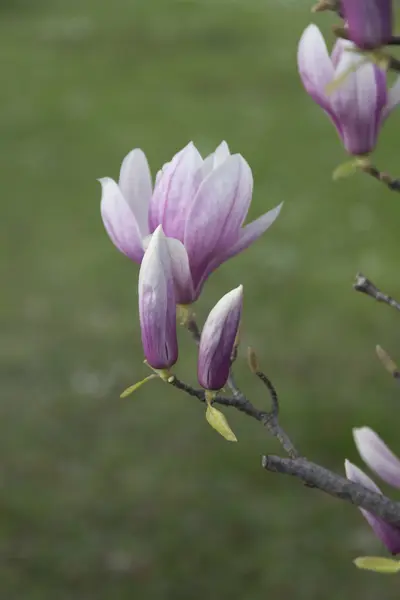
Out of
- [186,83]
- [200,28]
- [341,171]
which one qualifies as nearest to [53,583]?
[341,171]

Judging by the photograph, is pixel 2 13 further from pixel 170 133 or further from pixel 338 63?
pixel 338 63

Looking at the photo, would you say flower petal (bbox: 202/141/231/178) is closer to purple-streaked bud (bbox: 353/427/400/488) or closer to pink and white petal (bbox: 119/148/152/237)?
pink and white petal (bbox: 119/148/152/237)

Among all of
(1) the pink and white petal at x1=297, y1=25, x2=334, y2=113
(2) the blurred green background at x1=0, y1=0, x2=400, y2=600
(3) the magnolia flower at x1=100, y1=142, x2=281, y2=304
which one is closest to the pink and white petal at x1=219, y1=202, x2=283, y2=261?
(3) the magnolia flower at x1=100, y1=142, x2=281, y2=304

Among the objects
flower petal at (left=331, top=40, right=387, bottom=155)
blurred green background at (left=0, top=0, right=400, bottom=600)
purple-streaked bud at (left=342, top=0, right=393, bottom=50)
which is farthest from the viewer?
blurred green background at (left=0, top=0, right=400, bottom=600)

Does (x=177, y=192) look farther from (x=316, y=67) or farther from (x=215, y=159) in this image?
(x=316, y=67)

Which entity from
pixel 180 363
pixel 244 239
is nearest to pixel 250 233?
pixel 244 239

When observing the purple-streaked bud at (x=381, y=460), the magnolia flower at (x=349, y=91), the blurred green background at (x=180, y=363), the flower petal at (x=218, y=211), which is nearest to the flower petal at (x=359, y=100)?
the magnolia flower at (x=349, y=91)
